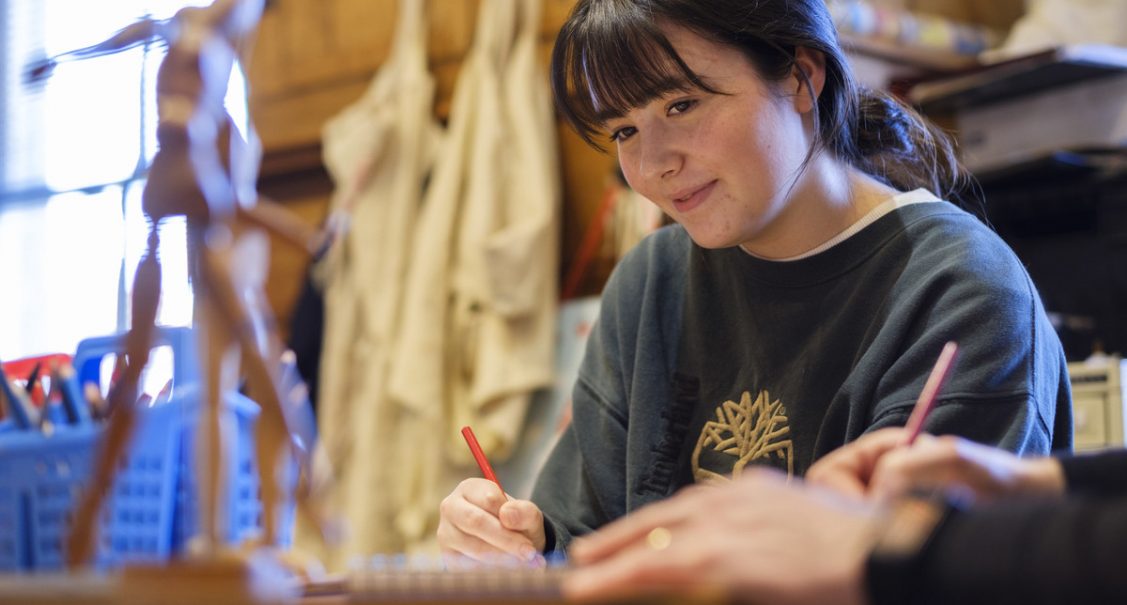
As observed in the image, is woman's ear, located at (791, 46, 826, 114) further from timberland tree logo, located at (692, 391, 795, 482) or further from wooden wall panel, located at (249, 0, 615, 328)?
wooden wall panel, located at (249, 0, 615, 328)

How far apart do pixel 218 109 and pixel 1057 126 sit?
193 centimetres

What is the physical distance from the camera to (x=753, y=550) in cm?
53

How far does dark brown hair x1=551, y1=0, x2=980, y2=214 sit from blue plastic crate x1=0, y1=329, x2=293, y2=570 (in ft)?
1.48

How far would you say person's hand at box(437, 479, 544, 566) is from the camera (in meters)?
1.13

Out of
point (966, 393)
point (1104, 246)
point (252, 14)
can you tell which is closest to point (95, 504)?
point (252, 14)

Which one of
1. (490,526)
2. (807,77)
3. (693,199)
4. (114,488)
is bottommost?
(490,526)

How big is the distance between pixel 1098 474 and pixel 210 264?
18.0 inches

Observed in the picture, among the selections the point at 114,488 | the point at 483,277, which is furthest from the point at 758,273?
the point at 483,277

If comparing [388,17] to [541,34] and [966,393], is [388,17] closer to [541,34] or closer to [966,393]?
[541,34]

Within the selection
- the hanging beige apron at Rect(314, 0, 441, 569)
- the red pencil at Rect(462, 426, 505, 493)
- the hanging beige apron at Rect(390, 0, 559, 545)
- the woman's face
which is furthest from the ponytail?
the hanging beige apron at Rect(314, 0, 441, 569)

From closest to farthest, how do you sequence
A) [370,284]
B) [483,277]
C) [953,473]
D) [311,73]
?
[953,473], [483,277], [370,284], [311,73]

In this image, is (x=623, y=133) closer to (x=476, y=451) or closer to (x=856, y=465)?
(x=476, y=451)

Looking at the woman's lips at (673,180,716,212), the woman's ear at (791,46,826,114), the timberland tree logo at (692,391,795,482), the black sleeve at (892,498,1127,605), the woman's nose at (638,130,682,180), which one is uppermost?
the woman's ear at (791,46,826,114)

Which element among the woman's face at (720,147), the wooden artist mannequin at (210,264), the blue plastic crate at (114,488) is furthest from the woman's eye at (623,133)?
the wooden artist mannequin at (210,264)
